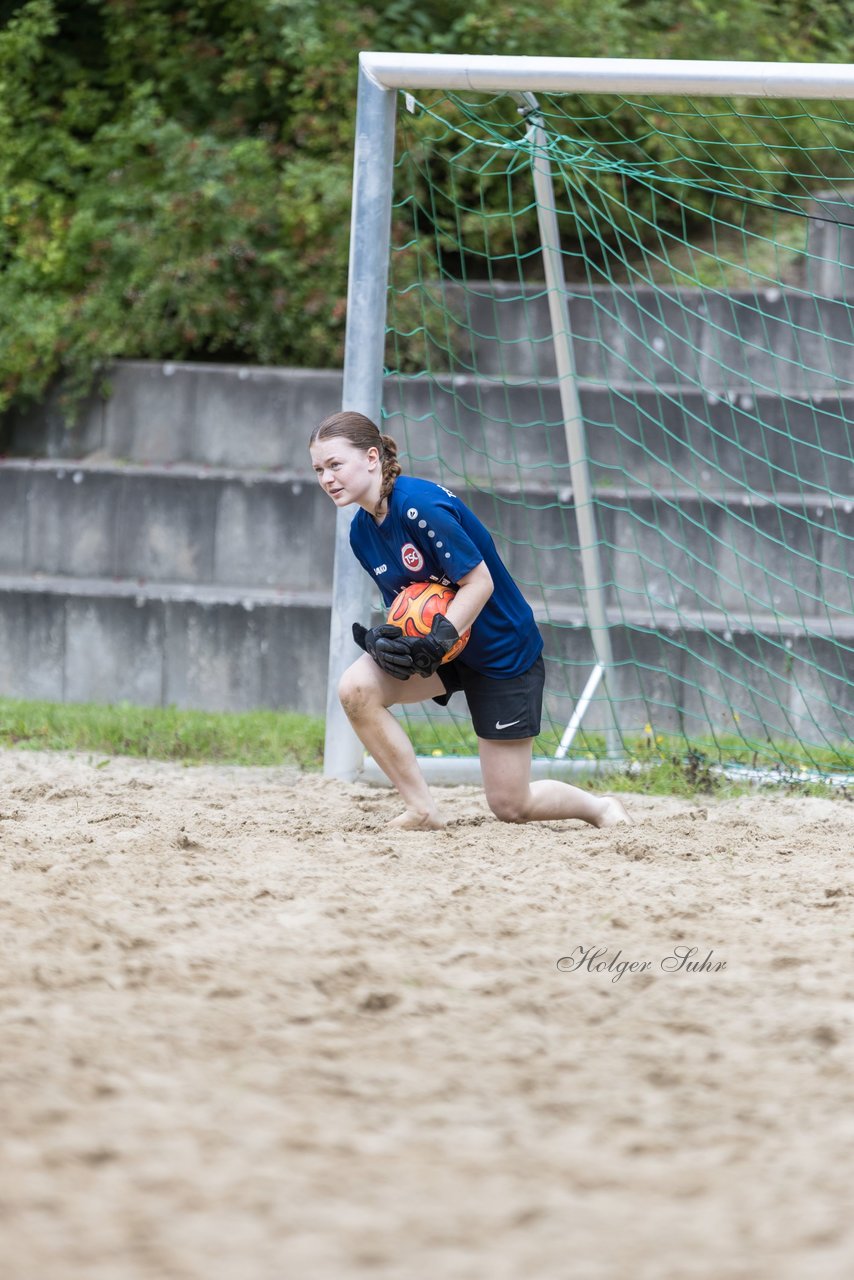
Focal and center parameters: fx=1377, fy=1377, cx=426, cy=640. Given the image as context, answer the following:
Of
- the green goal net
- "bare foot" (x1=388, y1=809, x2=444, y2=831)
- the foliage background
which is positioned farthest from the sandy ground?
the foliage background

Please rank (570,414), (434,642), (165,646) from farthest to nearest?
(165,646)
(570,414)
(434,642)

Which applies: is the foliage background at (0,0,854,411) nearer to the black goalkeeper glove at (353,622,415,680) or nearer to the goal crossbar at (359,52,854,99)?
the goal crossbar at (359,52,854,99)

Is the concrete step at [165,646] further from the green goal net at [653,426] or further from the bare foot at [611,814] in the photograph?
the bare foot at [611,814]

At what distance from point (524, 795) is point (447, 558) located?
0.76m

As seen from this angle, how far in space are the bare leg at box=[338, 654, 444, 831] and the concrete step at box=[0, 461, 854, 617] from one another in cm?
207

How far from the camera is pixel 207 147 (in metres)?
7.52

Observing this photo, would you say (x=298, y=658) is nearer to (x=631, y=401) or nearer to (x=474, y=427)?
(x=474, y=427)

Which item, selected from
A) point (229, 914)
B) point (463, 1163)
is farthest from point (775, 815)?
point (463, 1163)

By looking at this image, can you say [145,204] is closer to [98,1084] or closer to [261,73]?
[261,73]

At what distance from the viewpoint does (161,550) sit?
6.73 m

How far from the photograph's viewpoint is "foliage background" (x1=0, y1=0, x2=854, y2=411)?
7.19 m

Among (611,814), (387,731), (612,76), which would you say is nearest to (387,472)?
(387,731)

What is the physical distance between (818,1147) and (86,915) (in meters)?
1.60

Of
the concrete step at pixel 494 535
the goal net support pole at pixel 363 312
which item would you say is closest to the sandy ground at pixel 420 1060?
the goal net support pole at pixel 363 312
